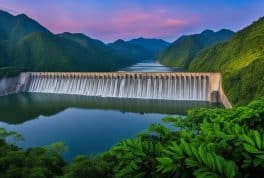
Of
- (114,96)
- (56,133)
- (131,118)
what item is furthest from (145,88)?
(56,133)

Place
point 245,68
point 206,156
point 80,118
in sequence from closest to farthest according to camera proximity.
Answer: point 206,156 < point 80,118 < point 245,68

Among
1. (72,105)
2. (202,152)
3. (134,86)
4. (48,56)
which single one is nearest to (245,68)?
(134,86)

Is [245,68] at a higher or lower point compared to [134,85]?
higher

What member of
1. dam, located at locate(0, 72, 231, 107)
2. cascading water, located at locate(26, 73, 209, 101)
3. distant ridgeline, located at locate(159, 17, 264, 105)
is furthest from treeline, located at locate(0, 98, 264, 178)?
cascading water, located at locate(26, 73, 209, 101)

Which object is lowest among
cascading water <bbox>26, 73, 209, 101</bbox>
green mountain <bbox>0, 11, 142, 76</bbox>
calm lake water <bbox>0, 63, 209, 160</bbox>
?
calm lake water <bbox>0, 63, 209, 160</bbox>

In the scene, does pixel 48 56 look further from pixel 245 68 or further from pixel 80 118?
pixel 245 68

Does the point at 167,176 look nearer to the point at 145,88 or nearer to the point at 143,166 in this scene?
the point at 143,166

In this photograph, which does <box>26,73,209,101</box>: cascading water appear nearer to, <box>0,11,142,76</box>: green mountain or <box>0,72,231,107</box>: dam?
<box>0,72,231,107</box>: dam
